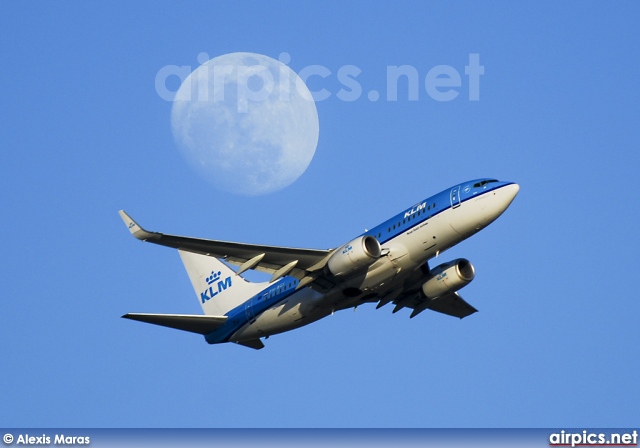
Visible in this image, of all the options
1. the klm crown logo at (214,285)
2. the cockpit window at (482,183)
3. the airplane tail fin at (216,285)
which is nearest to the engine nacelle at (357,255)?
the cockpit window at (482,183)

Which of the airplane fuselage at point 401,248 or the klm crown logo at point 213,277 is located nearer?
the airplane fuselage at point 401,248

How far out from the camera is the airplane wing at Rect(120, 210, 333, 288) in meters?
71.7

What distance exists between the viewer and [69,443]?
67125 millimetres

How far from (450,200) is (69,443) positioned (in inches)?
952

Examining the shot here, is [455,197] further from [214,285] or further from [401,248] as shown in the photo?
[214,285]

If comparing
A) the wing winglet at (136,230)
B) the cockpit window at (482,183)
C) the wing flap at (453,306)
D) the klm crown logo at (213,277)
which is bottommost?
the wing winglet at (136,230)

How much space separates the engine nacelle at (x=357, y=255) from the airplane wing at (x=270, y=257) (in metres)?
1.68

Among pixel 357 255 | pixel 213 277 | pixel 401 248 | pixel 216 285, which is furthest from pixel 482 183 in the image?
pixel 213 277

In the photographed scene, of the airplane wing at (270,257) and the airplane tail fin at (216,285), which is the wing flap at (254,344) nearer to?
the airplane tail fin at (216,285)

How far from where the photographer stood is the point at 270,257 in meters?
74.2

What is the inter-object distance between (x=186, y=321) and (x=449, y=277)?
52.8 ft

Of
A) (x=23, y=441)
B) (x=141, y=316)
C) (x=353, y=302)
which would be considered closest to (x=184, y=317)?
(x=141, y=316)

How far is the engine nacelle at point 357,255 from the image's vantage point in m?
71.4

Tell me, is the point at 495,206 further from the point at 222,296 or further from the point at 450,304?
the point at 222,296
